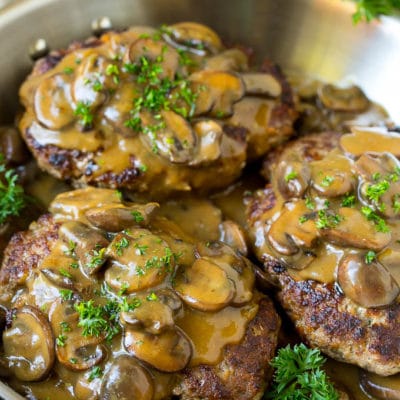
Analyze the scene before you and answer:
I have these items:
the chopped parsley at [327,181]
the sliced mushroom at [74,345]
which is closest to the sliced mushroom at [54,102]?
the sliced mushroom at [74,345]

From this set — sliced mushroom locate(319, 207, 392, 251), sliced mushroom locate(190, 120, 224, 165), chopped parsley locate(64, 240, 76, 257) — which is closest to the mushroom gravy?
Result: sliced mushroom locate(319, 207, 392, 251)

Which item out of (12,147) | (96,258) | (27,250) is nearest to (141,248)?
(96,258)

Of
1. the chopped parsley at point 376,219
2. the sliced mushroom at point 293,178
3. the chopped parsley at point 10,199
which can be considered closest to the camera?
the chopped parsley at point 376,219

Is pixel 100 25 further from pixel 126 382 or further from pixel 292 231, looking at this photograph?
pixel 126 382

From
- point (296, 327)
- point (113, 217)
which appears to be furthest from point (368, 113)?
point (113, 217)

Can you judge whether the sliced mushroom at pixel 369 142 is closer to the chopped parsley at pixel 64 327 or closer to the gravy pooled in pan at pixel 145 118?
the gravy pooled in pan at pixel 145 118

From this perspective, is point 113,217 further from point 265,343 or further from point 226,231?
point 265,343

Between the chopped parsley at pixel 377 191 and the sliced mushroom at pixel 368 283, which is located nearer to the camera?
the sliced mushroom at pixel 368 283
